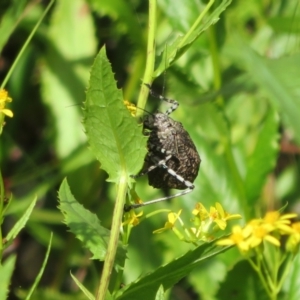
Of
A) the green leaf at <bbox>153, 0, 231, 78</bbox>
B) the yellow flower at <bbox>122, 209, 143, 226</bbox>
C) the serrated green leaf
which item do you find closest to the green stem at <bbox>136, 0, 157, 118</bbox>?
the green leaf at <bbox>153, 0, 231, 78</bbox>

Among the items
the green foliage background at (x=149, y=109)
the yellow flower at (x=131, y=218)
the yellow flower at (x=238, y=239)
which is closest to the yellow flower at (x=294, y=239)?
the yellow flower at (x=238, y=239)

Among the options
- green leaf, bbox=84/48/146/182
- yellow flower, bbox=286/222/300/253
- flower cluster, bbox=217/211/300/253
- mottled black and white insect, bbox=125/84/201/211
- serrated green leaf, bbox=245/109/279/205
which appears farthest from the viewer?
serrated green leaf, bbox=245/109/279/205

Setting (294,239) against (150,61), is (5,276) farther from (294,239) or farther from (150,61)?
(294,239)

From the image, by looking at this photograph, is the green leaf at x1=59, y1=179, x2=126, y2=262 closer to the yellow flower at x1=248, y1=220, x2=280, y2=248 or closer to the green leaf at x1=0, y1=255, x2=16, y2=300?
the green leaf at x1=0, y1=255, x2=16, y2=300

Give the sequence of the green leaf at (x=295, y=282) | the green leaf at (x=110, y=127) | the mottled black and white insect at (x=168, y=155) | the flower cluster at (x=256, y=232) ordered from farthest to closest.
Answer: the mottled black and white insect at (x=168, y=155), the green leaf at (x=295, y=282), the flower cluster at (x=256, y=232), the green leaf at (x=110, y=127)

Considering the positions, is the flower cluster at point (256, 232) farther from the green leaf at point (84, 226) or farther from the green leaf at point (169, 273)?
the green leaf at point (84, 226)

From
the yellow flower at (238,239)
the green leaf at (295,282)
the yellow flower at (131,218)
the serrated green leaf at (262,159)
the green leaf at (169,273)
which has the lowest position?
the green leaf at (295,282)
